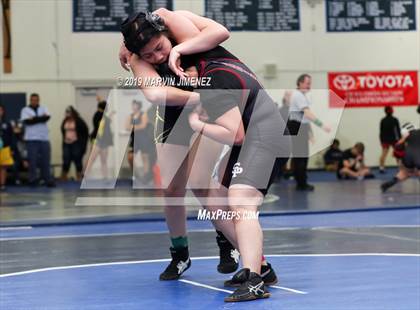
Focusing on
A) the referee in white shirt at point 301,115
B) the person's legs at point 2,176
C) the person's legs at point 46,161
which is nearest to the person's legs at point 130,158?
the person's legs at point 46,161

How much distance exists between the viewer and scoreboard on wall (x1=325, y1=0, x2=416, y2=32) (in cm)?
2155

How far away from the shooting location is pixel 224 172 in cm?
537

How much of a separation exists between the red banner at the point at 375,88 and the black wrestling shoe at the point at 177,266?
16.6 meters

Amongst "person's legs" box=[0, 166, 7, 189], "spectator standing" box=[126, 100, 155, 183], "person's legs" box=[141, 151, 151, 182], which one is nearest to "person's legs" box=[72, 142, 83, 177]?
"spectator standing" box=[126, 100, 155, 183]

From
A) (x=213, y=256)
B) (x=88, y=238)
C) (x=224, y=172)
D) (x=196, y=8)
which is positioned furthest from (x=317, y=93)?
(x=224, y=172)

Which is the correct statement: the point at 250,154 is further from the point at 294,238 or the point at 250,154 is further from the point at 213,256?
the point at 294,238

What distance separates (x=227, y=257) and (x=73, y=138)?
1328 centimetres

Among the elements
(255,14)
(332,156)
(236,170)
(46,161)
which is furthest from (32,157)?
(236,170)

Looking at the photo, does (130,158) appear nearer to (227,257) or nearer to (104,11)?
(104,11)

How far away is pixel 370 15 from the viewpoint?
21766mm

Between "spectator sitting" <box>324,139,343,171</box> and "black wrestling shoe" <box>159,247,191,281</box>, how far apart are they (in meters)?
15.3

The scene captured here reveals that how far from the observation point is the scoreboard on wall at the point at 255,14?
2028cm

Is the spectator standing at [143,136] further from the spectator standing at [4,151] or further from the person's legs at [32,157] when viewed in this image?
the spectator standing at [4,151]
